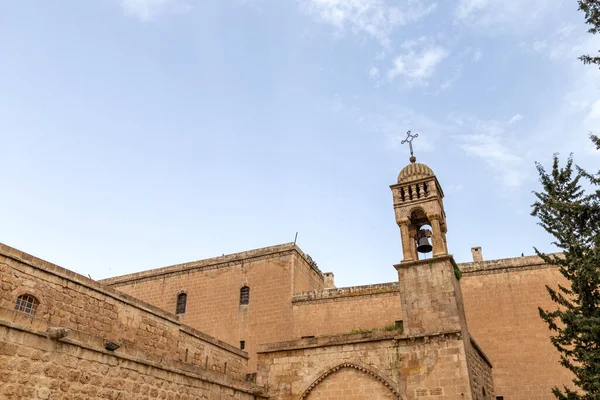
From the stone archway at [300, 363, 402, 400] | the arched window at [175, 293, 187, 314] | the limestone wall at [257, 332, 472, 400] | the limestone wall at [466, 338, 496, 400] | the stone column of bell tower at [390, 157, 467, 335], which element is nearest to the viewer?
the limestone wall at [257, 332, 472, 400]

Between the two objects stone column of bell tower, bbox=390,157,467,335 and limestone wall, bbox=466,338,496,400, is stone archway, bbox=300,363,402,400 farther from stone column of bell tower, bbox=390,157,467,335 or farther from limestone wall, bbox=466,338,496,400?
limestone wall, bbox=466,338,496,400

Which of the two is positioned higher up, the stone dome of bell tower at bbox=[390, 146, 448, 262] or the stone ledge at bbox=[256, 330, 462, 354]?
the stone dome of bell tower at bbox=[390, 146, 448, 262]

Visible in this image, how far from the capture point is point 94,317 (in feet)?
35.0

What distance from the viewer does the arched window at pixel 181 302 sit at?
20688mm

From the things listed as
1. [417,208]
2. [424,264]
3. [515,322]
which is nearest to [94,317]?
[424,264]

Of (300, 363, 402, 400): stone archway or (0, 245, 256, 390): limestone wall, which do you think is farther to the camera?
(300, 363, 402, 400): stone archway

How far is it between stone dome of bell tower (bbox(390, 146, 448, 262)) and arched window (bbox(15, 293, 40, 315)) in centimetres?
839

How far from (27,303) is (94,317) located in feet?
5.12

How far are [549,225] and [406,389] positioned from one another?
5.94 metres

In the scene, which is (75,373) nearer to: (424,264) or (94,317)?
(94,317)

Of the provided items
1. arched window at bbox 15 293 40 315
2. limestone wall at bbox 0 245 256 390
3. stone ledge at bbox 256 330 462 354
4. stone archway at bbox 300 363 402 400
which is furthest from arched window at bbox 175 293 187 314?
arched window at bbox 15 293 40 315

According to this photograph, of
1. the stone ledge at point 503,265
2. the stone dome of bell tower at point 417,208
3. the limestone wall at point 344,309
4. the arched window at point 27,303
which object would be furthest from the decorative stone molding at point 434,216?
the arched window at point 27,303

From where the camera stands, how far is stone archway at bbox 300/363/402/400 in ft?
34.6

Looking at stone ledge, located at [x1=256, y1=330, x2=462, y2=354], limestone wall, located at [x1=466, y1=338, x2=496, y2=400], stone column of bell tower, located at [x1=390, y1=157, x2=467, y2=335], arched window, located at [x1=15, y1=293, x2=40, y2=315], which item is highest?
stone column of bell tower, located at [x1=390, y1=157, x2=467, y2=335]
